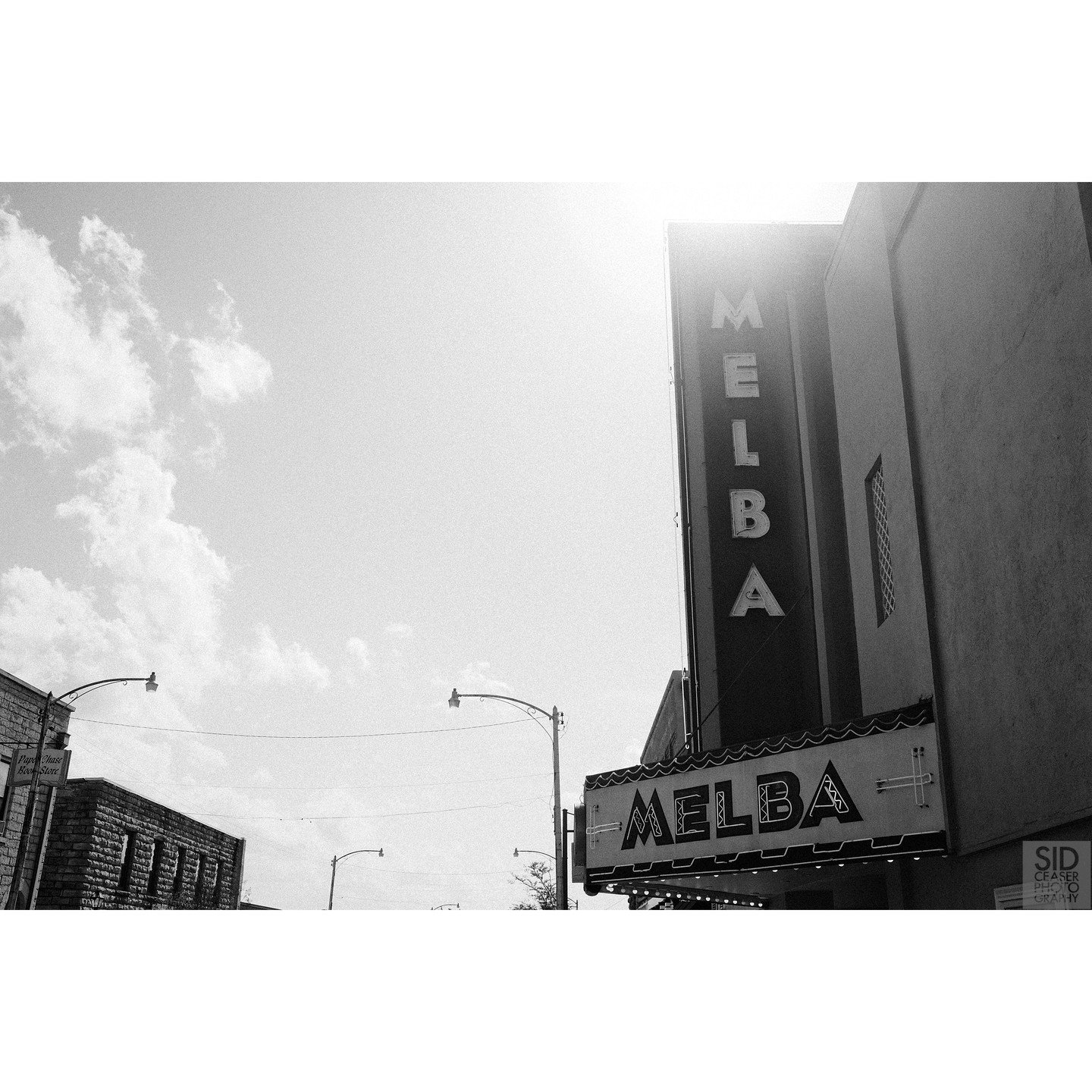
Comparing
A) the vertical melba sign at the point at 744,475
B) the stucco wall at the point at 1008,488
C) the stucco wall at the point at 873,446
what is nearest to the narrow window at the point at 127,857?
the vertical melba sign at the point at 744,475

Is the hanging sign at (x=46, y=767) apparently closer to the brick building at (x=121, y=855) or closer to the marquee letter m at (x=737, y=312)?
the brick building at (x=121, y=855)

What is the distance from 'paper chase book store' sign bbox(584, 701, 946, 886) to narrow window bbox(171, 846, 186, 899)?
2055 centimetres

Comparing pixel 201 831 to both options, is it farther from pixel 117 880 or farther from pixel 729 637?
pixel 729 637

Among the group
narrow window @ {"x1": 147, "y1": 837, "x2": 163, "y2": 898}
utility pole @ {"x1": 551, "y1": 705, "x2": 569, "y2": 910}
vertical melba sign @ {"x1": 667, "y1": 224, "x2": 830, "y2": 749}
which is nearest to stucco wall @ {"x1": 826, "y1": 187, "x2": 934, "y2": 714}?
vertical melba sign @ {"x1": 667, "y1": 224, "x2": 830, "y2": 749}

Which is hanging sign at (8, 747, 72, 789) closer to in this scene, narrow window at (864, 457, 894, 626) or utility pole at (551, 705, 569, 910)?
utility pole at (551, 705, 569, 910)

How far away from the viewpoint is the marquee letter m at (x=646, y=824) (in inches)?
634

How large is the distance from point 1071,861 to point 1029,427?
4.15 metres

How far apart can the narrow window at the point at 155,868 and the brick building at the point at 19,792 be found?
5.27m

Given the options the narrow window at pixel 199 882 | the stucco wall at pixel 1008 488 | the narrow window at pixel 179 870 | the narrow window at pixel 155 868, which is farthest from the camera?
the narrow window at pixel 199 882

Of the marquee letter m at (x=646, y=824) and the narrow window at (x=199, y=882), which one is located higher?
the narrow window at (x=199, y=882)

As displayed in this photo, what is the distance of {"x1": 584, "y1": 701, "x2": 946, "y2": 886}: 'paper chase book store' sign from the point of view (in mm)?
12789

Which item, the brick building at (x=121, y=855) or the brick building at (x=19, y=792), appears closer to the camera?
the brick building at (x=19, y=792)

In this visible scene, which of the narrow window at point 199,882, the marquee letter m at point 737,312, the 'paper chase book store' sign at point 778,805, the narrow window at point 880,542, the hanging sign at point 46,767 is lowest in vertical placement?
the 'paper chase book store' sign at point 778,805

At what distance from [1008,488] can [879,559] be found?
5216mm
